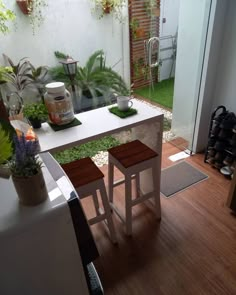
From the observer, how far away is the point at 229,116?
6.63ft

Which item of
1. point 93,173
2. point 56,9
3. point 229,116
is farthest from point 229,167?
point 56,9

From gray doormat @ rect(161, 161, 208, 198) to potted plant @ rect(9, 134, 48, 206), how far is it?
149 centimetres

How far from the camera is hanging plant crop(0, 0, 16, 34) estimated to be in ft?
7.29

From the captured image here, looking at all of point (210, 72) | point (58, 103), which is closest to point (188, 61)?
point (210, 72)

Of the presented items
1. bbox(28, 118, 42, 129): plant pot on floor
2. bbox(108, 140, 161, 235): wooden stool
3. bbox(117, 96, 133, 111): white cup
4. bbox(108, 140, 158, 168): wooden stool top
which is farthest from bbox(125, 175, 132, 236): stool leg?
bbox(28, 118, 42, 129): plant pot on floor

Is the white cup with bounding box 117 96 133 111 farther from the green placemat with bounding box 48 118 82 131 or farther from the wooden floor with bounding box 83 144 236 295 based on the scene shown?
the wooden floor with bounding box 83 144 236 295

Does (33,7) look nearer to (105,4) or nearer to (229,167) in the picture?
(105,4)

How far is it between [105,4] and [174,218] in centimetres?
262

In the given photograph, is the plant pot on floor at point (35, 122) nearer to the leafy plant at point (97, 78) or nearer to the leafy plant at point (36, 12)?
the leafy plant at point (97, 78)

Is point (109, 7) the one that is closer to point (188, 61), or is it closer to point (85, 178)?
point (188, 61)

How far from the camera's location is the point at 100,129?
4.41 ft

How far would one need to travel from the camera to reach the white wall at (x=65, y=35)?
252cm

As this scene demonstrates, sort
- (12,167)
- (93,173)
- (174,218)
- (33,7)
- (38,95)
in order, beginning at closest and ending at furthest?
(12,167) < (93,173) < (174,218) < (33,7) < (38,95)

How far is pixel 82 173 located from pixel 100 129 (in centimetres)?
28
